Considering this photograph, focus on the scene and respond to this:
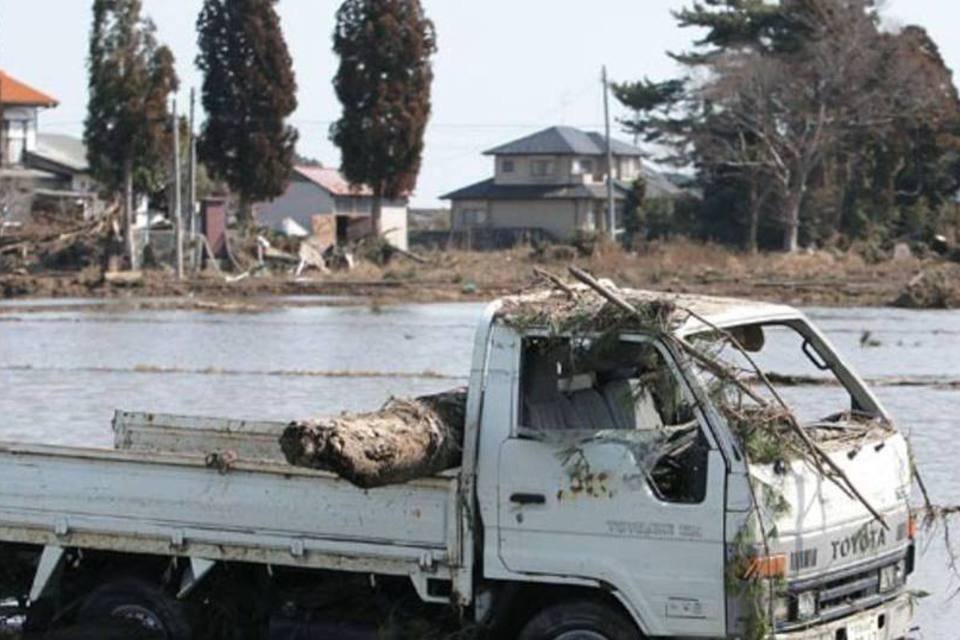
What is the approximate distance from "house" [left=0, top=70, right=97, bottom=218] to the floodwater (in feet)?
100.0

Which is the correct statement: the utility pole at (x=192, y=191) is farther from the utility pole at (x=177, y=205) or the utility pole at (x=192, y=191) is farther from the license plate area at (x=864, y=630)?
the license plate area at (x=864, y=630)

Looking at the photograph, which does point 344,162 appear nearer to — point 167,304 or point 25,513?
point 167,304

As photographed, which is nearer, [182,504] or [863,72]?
[182,504]

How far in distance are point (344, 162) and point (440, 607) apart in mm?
63977

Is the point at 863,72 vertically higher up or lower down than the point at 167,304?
higher up

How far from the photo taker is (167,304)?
164 ft

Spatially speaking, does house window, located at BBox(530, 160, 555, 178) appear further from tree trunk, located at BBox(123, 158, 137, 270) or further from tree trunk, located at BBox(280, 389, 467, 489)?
tree trunk, located at BBox(280, 389, 467, 489)

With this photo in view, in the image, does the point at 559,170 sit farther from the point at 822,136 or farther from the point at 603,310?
the point at 603,310

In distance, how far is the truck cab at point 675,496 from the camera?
8.53 m

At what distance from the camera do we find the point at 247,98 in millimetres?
72250

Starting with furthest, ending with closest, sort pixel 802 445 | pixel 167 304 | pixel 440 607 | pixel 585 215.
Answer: pixel 585 215, pixel 167 304, pixel 440 607, pixel 802 445

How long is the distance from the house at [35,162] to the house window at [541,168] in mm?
21062

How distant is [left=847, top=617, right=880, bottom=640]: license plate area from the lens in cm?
888

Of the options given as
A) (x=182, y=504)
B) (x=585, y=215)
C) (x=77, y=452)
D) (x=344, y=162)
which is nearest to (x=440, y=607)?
(x=182, y=504)
